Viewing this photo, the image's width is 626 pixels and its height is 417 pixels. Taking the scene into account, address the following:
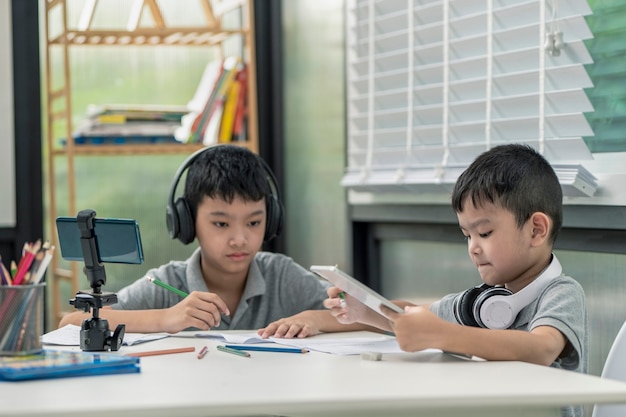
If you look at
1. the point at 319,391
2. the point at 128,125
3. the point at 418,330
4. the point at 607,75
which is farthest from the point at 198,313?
the point at 128,125

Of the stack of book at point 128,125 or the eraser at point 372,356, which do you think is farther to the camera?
the stack of book at point 128,125

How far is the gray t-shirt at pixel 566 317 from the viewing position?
1438 millimetres

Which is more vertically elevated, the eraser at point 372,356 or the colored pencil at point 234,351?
the eraser at point 372,356

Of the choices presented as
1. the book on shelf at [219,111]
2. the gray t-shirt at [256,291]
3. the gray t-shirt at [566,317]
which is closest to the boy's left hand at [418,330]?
the gray t-shirt at [566,317]

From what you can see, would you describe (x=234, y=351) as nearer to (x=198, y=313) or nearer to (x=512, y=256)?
(x=198, y=313)

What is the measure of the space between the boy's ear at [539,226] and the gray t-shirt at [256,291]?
67cm

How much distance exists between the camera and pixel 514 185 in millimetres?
1629

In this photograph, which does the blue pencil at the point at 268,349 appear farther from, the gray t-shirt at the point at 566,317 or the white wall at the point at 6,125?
the white wall at the point at 6,125

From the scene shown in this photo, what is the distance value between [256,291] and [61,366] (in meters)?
0.87

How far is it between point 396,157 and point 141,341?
4.19 feet

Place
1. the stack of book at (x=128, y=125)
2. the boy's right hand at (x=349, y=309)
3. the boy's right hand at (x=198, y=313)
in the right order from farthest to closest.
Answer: the stack of book at (x=128, y=125) → the boy's right hand at (x=198, y=313) → the boy's right hand at (x=349, y=309)

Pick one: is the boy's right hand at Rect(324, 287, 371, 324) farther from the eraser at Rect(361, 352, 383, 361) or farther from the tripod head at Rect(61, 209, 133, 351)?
the tripod head at Rect(61, 209, 133, 351)

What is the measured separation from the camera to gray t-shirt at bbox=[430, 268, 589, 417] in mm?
1438

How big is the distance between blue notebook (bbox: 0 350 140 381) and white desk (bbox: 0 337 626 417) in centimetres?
2
